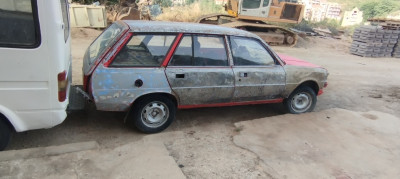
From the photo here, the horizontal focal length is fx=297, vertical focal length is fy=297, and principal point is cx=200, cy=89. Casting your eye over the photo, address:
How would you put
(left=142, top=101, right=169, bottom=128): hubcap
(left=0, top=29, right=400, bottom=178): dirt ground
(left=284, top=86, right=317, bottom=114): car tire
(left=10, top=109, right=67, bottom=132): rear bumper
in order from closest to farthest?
(left=10, top=109, right=67, bottom=132): rear bumper
(left=0, top=29, right=400, bottom=178): dirt ground
(left=142, top=101, right=169, bottom=128): hubcap
(left=284, top=86, right=317, bottom=114): car tire

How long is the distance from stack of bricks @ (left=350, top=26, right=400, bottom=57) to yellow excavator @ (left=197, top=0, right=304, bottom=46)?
3.15m

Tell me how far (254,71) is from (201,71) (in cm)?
91

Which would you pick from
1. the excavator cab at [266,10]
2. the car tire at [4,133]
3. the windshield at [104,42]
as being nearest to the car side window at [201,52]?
the windshield at [104,42]

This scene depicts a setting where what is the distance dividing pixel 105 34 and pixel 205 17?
11854 millimetres

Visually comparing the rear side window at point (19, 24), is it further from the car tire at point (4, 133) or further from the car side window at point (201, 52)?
the car side window at point (201, 52)

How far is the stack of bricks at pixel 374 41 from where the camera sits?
589 inches

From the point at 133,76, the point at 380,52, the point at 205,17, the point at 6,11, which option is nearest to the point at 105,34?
the point at 133,76

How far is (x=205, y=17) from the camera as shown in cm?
1572

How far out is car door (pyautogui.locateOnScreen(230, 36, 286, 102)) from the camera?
14.9 feet

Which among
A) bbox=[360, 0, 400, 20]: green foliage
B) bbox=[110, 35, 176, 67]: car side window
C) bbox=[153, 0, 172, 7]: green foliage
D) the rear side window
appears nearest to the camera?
the rear side window

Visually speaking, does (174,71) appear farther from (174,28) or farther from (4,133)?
(4,133)

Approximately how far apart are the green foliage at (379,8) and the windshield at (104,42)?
185 ft

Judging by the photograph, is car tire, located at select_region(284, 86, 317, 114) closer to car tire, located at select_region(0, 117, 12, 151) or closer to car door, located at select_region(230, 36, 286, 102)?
car door, located at select_region(230, 36, 286, 102)

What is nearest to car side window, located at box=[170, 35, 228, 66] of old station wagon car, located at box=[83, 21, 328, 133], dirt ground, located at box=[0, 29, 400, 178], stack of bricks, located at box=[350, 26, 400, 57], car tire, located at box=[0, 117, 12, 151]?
old station wagon car, located at box=[83, 21, 328, 133]
